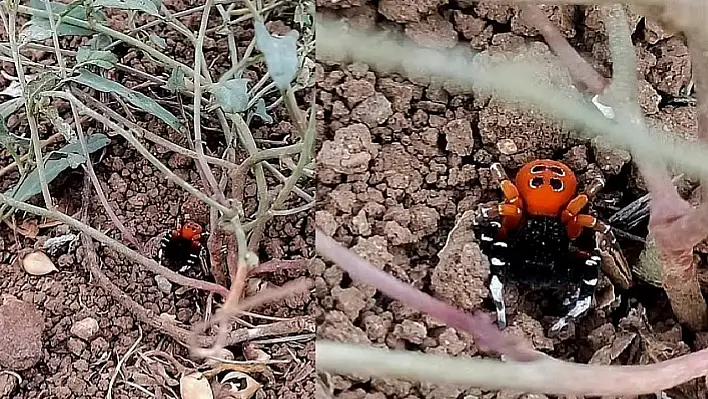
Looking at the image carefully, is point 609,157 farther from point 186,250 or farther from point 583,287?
point 186,250

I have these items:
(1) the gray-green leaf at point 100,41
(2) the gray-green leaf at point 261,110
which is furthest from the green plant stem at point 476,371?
(1) the gray-green leaf at point 100,41

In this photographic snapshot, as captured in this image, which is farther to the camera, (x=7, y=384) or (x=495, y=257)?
(x=7, y=384)

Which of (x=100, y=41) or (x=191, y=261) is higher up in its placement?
(x=100, y=41)

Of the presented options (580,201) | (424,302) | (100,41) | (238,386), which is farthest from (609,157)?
(100,41)

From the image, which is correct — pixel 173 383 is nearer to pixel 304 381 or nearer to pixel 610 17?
pixel 304 381

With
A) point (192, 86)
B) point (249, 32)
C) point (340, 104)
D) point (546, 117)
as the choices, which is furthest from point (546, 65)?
point (249, 32)

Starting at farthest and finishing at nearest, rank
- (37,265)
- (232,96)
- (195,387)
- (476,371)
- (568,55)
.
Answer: (37,265) < (195,387) < (232,96) < (568,55) < (476,371)

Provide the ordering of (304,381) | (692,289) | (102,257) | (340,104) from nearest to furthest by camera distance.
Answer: (340,104) → (692,289) → (304,381) → (102,257)
